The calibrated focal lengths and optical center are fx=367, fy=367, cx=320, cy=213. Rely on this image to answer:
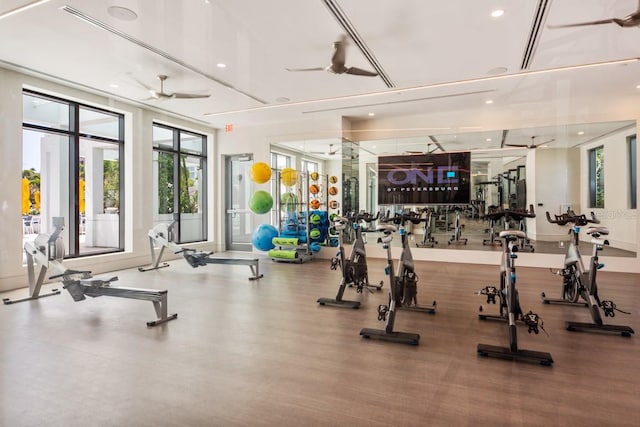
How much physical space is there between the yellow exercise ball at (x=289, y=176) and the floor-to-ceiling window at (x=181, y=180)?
2474mm

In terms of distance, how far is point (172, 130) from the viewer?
8617mm

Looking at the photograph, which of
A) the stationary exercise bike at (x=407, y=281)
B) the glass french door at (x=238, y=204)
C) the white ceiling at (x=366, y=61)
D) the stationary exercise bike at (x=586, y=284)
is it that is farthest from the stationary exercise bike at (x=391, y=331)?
the glass french door at (x=238, y=204)

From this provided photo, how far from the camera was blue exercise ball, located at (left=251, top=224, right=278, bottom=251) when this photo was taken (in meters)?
8.10

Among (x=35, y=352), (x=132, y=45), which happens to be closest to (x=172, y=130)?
(x=132, y=45)

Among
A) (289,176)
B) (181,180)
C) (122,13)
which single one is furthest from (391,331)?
(181,180)

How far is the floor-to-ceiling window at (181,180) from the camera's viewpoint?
26.9 ft

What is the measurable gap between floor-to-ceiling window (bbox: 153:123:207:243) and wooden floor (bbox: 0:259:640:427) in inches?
150

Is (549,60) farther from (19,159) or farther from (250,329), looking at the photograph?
(19,159)

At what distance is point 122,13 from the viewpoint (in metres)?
3.88

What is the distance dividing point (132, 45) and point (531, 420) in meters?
5.53

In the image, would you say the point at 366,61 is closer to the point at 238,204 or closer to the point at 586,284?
the point at 586,284

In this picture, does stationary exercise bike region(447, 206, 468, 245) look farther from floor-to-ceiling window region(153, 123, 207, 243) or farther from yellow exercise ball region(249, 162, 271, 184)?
floor-to-ceiling window region(153, 123, 207, 243)

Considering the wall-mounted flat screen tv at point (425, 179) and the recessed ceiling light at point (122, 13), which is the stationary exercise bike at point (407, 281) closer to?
the recessed ceiling light at point (122, 13)

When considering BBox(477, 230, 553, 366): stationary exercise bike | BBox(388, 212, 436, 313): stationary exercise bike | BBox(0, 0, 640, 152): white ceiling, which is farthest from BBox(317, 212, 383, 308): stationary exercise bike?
BBox(0, 0, 640, 152): white ceiling
